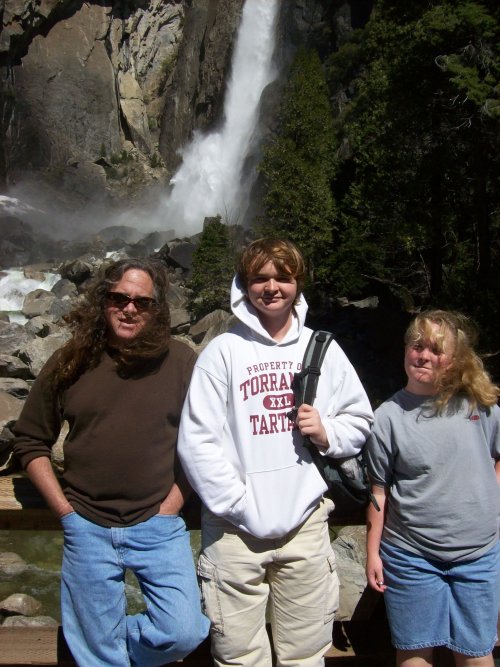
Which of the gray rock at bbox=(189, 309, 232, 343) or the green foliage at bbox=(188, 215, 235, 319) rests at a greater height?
the green foliage at bbox=(188, 215, 235, 319)

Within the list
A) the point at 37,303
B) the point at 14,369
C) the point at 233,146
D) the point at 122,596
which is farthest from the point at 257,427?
the point at 233,146

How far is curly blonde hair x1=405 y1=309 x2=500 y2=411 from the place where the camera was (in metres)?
2.19

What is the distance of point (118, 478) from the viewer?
2150 millimetres

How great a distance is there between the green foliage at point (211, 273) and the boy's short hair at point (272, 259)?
1935cm

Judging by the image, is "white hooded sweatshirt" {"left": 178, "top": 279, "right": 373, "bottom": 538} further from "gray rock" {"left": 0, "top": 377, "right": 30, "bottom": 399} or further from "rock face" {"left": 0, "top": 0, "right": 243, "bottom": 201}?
"rock face" {"left": 0, "top": 0, "right": 243, "bottom": 201}

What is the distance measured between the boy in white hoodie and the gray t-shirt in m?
0.13

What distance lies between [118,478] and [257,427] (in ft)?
1.62

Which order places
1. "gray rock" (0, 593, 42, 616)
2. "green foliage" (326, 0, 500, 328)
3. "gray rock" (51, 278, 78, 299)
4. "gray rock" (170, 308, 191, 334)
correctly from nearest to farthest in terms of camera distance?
"gray rock" (0, 593, 42, 616) → "green foliage" (326, 0, 500, 328) → "gray rock" (170, 308, 191, 334) → "gray rock" (51, 278, 78, 299)

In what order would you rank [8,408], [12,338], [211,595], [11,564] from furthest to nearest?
[12,338], [8,408], [11,564], [211,595]

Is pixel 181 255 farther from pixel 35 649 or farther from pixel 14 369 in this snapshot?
pixel 35 649

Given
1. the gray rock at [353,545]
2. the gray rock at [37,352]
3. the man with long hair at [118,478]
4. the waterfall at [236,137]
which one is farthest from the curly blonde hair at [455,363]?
the waterfall at [236,137]

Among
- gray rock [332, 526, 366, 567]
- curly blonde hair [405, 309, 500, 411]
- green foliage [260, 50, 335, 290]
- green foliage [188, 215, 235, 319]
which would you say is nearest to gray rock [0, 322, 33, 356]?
green foliage [188, 215, 235, 319]

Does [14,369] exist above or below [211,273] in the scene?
below

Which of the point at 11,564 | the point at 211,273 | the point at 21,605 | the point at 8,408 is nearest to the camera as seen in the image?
the point at 21,605
